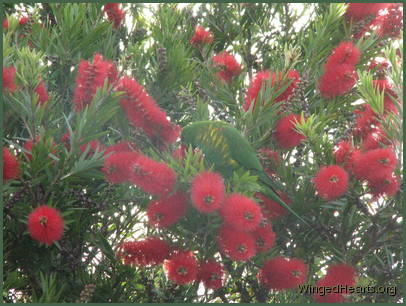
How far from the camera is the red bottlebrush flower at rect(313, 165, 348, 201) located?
4.55 ft

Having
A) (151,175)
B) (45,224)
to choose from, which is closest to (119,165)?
(151,175)

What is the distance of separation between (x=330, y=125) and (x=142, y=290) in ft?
2.68

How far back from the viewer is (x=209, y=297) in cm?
169

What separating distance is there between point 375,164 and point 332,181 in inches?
4.4

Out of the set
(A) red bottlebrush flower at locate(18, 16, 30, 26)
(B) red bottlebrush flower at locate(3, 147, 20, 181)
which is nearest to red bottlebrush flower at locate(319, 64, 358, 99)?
(B) red bottlebrush flower at locate(3, 147, 20, 181)

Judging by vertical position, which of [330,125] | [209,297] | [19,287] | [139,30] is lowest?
[19,287]

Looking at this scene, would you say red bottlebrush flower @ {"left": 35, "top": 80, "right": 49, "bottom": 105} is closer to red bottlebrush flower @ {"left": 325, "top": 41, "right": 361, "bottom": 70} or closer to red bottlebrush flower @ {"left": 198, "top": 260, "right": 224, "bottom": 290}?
red bottlebrush flower @ {"left": 198, "top": 260, "right": 224, "bottom": 290}

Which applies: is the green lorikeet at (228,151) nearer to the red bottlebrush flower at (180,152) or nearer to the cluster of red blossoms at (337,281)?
the red bottlebrush flower at (180,152)

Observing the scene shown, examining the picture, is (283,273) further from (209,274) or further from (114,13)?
(114,13)

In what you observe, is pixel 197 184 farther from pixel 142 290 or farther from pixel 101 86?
pixel 142 290

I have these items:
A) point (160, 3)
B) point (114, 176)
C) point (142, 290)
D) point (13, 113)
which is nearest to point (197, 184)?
point (114, 176)

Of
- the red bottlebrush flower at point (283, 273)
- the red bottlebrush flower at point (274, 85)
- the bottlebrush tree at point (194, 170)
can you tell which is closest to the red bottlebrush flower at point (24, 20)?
the bottlebrush tree at point (194, 170)

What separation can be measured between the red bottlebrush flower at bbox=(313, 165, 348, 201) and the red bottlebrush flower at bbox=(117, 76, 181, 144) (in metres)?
0.40

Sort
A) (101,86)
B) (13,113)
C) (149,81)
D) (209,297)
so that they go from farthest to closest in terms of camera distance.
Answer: (149,81)
(209,297)
(13,113)
(101,86)
